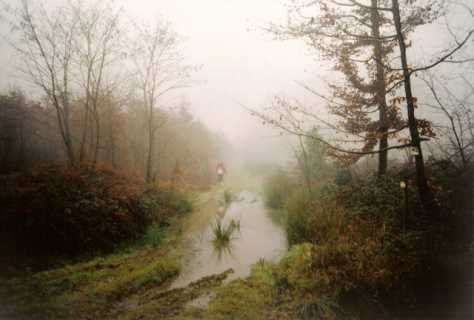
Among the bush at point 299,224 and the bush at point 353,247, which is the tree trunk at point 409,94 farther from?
the bush at point 299,224

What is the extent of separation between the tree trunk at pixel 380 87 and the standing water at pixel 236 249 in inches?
112

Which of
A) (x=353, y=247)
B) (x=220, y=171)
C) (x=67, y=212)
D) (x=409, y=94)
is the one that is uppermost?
(x=409, y=94)

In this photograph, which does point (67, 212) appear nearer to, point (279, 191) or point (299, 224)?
point (299, 224)

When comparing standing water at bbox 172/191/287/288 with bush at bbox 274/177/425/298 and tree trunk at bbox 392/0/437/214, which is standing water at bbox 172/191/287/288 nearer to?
bush at bbox 274/177/425/298

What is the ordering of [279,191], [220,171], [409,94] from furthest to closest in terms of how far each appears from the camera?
[220,171] < [279,191] < [409,94]

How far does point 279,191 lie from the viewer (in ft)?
28.7

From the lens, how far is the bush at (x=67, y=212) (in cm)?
386

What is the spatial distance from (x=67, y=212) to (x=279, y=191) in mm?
6506

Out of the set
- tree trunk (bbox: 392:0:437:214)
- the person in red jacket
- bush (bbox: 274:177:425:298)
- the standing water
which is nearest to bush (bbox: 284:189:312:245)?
bush (bbox: 274:177:425:298)

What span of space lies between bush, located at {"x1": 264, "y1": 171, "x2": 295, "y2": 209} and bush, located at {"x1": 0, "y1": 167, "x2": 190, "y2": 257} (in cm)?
463

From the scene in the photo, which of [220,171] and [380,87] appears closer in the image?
[380,87]

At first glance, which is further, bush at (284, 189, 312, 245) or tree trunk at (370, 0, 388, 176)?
bush at (284, 189, 312, 245)

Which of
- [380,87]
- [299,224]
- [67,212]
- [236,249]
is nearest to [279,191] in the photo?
[299,224]

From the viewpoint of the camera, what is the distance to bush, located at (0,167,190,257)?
386cm
